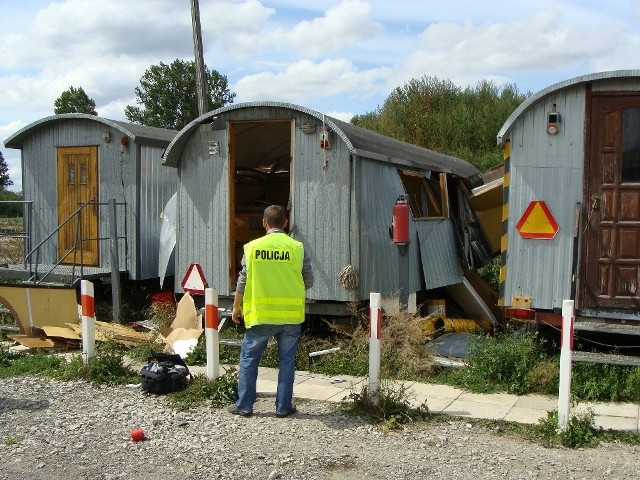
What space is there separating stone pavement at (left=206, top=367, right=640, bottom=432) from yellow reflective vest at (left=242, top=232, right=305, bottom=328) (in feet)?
3.86

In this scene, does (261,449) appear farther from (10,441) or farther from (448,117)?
(448,117)

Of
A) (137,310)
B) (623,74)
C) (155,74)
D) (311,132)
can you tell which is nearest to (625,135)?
(623,74)

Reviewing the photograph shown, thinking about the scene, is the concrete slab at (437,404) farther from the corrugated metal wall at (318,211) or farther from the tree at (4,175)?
the tree at (4,175)

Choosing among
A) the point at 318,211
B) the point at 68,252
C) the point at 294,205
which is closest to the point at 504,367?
the point at 318,211

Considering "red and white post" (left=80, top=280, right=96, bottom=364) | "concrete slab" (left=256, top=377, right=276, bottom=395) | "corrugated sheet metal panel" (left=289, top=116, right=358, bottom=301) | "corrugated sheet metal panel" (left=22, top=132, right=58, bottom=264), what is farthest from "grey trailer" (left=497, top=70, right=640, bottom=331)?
"corrugated sheet metal panel" (left=22, top=132, right=58, bottom=264)

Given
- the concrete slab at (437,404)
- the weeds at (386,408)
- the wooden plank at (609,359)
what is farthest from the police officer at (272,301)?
the wooden plank at (609,359)

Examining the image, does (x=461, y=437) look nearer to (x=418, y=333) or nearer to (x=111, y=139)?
(x=418, y=333)

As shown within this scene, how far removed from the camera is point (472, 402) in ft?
23.8

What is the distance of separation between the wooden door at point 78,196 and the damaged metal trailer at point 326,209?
2719mm

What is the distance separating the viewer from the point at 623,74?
26.0ft

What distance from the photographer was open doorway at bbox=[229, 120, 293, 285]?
11.6m

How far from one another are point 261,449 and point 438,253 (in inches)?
250

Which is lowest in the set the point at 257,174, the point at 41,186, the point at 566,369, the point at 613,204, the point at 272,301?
the point at 566,369

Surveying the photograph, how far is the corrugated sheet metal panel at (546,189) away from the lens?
8273mm
